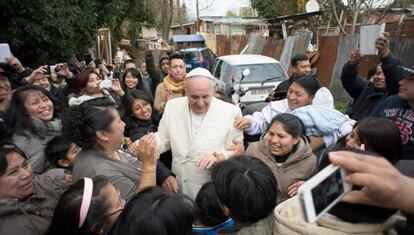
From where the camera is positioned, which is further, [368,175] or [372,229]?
[372,229]

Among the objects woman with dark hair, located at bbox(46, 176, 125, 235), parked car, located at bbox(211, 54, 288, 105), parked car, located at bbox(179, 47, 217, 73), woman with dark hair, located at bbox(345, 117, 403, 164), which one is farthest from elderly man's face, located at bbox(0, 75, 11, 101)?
parked car, located at bbox(179, 47, 217, 73)

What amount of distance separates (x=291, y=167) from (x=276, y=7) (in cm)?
2490

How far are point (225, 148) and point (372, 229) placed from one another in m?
1.46

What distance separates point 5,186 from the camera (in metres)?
1.93

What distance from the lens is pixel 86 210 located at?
164cm

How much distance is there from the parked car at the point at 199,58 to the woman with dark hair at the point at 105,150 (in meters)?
12.8

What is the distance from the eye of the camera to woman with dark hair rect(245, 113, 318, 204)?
2.35 meters

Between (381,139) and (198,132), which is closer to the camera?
(381,139)

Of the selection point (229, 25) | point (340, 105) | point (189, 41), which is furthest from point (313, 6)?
point (229, 25)

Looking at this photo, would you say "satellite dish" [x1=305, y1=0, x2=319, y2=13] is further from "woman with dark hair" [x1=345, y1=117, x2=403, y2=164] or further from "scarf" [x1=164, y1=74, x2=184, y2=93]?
"woman with dark hair" [x1=345, y1=117, x2=403, y2=164]

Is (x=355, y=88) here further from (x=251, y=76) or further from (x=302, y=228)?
(x=251, y=76)

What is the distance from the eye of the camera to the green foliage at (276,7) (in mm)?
25031

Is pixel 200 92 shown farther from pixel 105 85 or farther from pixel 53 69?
pixel 53 69

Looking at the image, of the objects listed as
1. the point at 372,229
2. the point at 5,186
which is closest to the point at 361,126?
the point at 372,229
